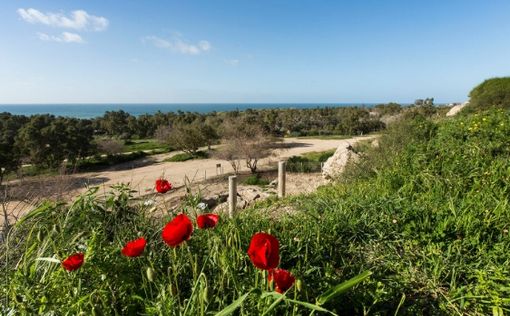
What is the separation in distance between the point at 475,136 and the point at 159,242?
253 inches

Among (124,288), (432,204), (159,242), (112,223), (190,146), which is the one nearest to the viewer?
(124,288)

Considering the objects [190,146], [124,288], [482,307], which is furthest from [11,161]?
[482,307]

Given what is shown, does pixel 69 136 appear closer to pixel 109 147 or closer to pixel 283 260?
pixel 109 147

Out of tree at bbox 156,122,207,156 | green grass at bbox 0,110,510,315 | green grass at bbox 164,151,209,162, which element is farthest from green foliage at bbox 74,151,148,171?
green grass at bbox 0,110,510,315

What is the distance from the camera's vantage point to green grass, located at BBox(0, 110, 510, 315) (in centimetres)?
153

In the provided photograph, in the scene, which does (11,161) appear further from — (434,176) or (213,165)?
(434,176)

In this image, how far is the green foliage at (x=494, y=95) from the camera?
691 inches

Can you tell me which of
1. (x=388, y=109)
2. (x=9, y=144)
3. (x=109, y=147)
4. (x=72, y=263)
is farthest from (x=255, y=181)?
(x=388, y=109)

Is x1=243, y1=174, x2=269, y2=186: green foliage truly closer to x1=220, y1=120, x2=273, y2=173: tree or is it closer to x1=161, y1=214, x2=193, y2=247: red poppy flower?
x1=220, y1=120, x2=273, y2=173: tree

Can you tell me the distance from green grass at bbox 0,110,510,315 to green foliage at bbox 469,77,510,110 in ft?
58.4

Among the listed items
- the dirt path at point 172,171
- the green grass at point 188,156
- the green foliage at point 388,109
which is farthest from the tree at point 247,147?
the green foliage at point 388,109

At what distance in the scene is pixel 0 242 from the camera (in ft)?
7.65

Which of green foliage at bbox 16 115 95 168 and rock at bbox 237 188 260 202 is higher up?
green foliage at bbox 16 115 95 168

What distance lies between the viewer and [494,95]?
700 inches
